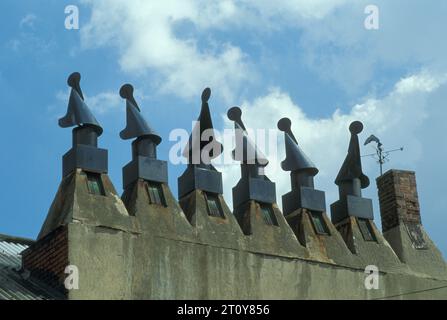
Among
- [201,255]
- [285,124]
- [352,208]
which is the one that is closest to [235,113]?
[285,124]

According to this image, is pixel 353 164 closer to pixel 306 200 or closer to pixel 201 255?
pixel 306 200

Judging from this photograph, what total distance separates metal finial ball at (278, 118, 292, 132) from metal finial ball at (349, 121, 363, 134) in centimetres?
128

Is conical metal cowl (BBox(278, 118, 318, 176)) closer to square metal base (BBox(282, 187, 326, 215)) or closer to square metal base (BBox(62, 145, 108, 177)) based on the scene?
square metal base (BBox(282, 187, 326, 215))

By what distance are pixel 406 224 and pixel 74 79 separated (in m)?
6.86

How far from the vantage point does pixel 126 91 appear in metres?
17.9

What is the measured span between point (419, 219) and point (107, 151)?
662 cm

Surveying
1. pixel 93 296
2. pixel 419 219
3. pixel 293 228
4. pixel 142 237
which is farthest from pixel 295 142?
pixel 93 296

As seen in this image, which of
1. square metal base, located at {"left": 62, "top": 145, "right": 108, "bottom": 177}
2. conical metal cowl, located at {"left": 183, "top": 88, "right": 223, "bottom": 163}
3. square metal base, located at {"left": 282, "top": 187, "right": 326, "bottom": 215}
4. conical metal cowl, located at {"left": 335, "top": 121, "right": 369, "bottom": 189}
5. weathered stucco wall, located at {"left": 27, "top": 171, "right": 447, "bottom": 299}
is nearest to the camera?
weathered stucco wall, located at {"left": 27, "top": 171, "right": 447, "bottom": 299}

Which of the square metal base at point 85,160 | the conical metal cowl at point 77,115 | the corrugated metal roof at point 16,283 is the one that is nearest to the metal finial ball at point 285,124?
the conical metal cowl at point 77,115

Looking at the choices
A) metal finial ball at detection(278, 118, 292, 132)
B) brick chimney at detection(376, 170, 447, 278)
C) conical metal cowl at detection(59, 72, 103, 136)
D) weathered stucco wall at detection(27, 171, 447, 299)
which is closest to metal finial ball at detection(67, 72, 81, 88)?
conical metal cowl at detection(59, 72, 103, 136)

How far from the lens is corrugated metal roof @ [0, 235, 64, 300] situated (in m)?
15.2

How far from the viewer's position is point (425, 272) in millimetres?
19016

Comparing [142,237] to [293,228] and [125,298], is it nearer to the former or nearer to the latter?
[125,298]
